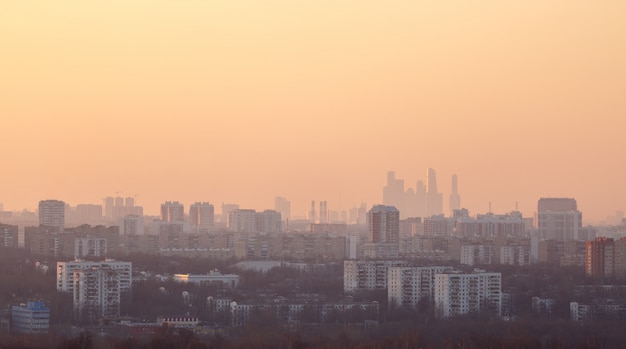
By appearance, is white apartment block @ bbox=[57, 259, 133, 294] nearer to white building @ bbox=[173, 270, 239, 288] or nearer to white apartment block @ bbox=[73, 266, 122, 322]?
white apartment block @ bbox=[73, 266, 122, 322]

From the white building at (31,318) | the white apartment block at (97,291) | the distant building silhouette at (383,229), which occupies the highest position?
the distant building silhouette at (383,229)

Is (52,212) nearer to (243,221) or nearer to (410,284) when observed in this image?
(243,221)

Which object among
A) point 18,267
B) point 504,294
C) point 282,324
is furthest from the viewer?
point 18,267

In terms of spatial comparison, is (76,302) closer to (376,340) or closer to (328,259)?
(376,340)

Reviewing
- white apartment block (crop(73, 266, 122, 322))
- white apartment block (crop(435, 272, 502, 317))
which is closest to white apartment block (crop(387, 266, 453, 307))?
white apartment block (crop(435, 272, 502, 317))

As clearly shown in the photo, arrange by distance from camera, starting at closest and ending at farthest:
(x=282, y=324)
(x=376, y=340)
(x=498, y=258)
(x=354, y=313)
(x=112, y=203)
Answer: (x=376, y=340)
(x=282, y=324)
(x=354, y=313)
(x=498, y=258)
(x=112, y=203)

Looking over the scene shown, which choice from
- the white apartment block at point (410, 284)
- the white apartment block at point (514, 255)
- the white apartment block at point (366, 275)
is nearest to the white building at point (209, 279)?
the white apartment block at point (366, 275)

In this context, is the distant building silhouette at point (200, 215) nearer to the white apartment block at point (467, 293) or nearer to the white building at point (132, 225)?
the white building at point (132, 225)

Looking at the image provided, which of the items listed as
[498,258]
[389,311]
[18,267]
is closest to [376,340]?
[389,311]
